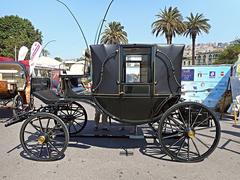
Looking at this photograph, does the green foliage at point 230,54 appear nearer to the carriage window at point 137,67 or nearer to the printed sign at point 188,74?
the printed sign at point 188,74

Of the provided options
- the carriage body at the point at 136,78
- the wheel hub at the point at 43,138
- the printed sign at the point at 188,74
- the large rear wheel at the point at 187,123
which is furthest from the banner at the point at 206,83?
A: the wheel hub at the point at 43,138

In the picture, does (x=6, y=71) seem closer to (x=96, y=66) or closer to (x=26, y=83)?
(x=26, y=83)

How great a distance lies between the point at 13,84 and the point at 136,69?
4.83 meters

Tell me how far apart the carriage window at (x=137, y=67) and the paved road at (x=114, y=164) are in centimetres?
140

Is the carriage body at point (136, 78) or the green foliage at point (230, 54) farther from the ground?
the green foliage at point (230, 54)

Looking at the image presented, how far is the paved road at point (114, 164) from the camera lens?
394 cm

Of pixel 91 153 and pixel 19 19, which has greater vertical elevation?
pixel 19 19

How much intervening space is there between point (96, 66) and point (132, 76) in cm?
67

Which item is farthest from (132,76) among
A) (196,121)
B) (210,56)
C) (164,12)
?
(210,56)

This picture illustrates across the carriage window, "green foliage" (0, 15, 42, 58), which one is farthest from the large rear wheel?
"green foliage" (0, 15, 42, 58)

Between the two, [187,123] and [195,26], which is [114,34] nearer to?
[195,26]

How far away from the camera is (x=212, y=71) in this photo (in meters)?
10.4

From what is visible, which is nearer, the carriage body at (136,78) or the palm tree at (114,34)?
the carriage body at (136,78)

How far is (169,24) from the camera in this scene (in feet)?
126
